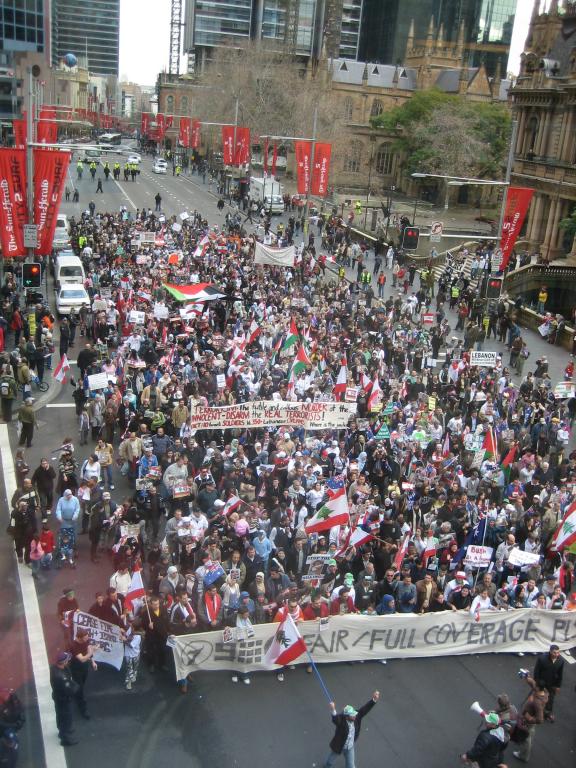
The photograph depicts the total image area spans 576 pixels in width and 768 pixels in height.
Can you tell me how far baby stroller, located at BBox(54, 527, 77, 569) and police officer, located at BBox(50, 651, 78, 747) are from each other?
4.08 metres

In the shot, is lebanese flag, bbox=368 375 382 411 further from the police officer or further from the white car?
the white car

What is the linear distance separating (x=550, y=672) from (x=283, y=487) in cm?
655

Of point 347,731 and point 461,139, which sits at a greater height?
point 461,139

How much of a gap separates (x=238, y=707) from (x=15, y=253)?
1687 cm

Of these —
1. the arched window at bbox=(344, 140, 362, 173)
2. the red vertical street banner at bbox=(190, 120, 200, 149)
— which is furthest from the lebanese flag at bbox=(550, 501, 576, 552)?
the arched window at bbox=(344, 140, 362, 173)

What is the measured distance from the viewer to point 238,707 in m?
11.2

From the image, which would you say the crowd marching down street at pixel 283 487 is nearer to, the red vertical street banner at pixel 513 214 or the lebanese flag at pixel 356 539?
the lebanese flag at pixel 356 539

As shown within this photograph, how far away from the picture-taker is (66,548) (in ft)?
47.1

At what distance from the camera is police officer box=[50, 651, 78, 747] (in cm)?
999

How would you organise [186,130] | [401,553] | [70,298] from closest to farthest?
1. [401,553]
2. [70,298]
3. [186,130]

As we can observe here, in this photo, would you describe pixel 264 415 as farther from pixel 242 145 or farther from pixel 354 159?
pixel 354 159

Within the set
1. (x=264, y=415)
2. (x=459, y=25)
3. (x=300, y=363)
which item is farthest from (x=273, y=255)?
(x=459, y=25)

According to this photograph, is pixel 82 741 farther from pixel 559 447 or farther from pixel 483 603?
pixel 559 447

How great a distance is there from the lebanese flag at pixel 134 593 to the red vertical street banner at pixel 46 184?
14.7m
